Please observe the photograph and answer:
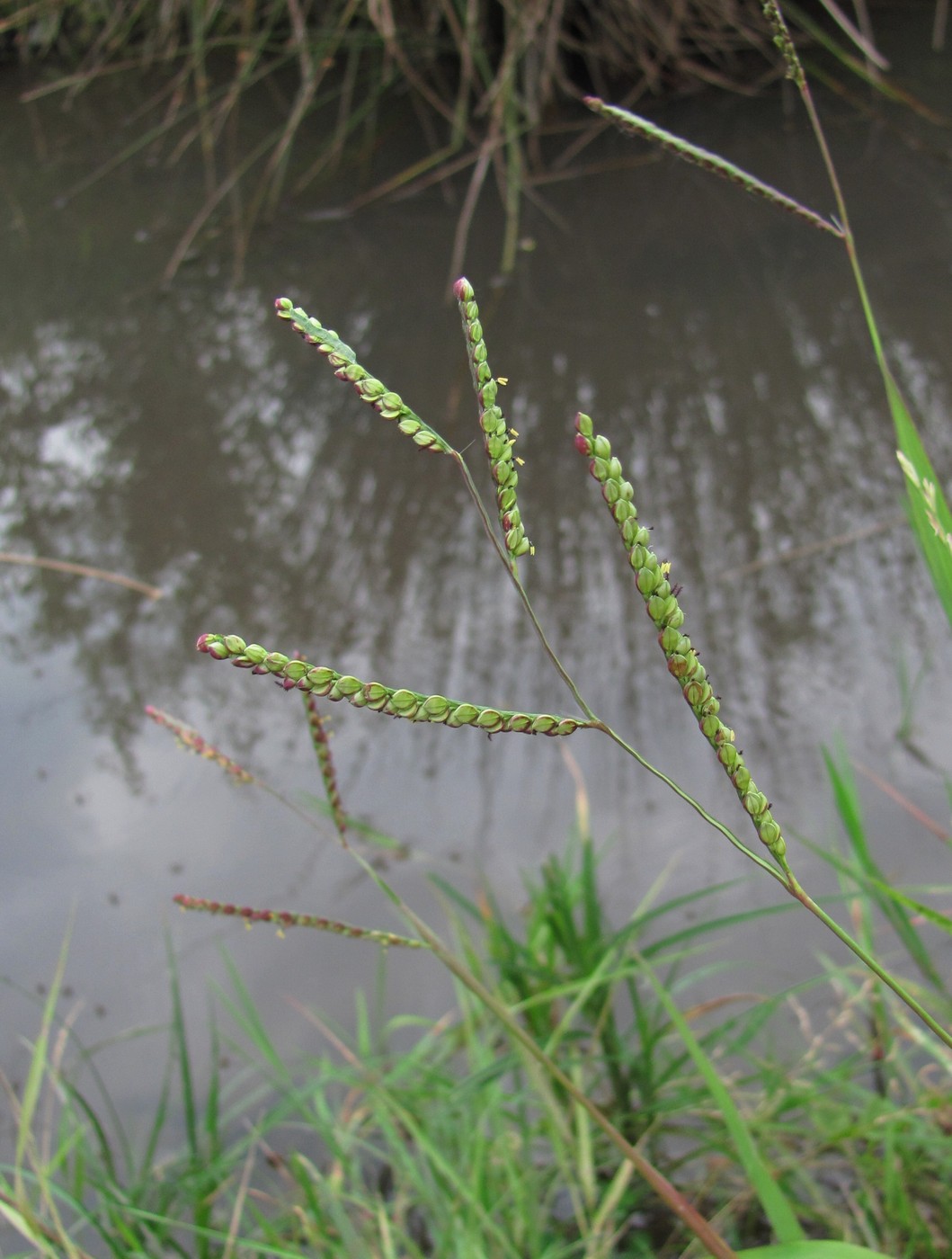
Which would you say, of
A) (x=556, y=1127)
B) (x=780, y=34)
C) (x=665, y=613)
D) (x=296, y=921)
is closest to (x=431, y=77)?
(x=780, y=34)

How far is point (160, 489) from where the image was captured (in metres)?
2.10

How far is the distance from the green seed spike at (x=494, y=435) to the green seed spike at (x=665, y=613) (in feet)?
0.10

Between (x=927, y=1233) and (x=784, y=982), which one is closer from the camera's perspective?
(x=927, y=1233)

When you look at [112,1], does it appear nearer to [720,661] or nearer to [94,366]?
[94,366]

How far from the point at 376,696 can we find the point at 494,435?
10 centimetres

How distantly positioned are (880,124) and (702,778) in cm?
265

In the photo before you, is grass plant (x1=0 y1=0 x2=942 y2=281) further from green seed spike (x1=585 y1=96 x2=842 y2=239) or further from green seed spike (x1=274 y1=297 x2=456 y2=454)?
green seed spike (x1=274 y1=297 x2=456 y2=454)

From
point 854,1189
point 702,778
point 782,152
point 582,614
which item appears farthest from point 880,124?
point 854,1189

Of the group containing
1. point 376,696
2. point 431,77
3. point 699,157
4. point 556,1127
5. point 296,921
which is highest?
point 431,77

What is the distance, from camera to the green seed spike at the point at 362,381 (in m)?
0.36

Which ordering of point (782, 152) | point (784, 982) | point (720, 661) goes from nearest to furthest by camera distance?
1. point (784, 982)
2. point (720, 661)
3. point (782, 152)

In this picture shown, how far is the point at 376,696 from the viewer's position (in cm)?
36

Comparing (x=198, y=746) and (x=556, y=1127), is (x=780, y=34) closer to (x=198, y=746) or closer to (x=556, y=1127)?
(x=198, y=746)

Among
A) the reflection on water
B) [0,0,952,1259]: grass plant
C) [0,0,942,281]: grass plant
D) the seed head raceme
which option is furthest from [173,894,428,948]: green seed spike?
[0,0,942,281]: grass plant
